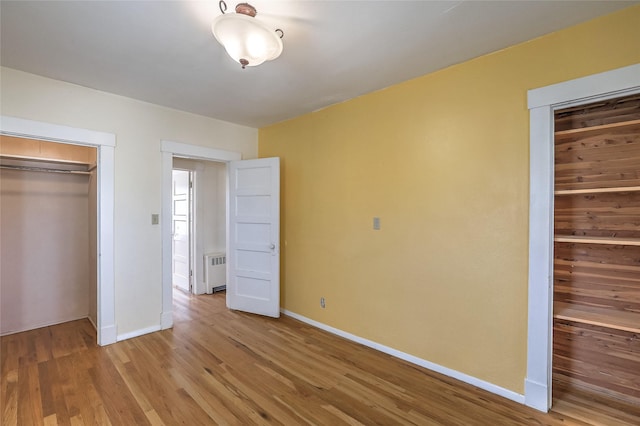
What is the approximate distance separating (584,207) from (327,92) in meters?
2.38

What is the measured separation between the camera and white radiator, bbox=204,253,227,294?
15.3 ft

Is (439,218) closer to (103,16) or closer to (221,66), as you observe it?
(221,66)

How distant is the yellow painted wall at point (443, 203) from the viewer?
6.54 ft

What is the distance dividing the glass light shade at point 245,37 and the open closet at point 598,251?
6.50 ft

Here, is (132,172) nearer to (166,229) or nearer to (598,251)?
(166,229)

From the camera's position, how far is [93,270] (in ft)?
10.9

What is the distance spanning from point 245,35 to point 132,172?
2201 millimetres

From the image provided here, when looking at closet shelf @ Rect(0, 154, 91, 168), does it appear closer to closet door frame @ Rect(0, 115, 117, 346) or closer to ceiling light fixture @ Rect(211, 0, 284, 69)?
closet door frame @ Rect(0, 115, 117, 346)

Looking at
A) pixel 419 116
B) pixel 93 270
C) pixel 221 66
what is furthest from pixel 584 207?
pixel 93 270

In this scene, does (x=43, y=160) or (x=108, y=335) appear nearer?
(x=108, y=335)

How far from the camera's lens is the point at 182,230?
4.96 meters

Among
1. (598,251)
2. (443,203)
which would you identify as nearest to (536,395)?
(598,251)

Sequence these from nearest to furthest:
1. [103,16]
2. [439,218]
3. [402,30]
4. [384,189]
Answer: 1. [103,16]
2. [402,30]
3. [439,218]
4. [384,189]

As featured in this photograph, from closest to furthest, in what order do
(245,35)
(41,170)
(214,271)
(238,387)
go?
1. (245,35)
2. (238,387)
3. (41,170)
4. (214,271)
